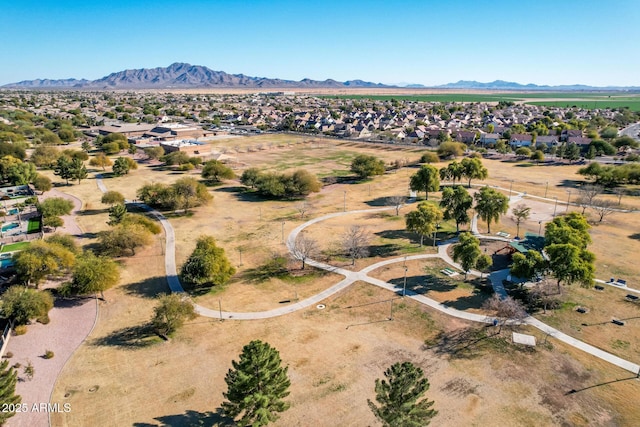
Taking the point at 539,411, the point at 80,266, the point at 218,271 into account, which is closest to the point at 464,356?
the point at 539,411

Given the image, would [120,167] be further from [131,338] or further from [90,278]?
[131,338]

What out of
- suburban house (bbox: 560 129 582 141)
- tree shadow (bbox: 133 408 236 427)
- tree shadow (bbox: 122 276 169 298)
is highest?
suburban house (bbox: 560 129 582 141)

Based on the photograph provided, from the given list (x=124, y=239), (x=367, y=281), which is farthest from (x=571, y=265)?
(x=124, y=239)

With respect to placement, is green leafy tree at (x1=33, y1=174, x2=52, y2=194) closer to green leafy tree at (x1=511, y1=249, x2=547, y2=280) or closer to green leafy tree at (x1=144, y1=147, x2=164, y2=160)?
green leafy tree at (x1=144, y1=147, x2=164, y2=160)

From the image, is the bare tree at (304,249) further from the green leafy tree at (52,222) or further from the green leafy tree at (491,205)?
the green leafy tree at (52,222)

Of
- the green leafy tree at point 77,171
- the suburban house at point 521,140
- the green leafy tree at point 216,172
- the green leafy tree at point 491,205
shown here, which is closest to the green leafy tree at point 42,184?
the green leafy tree at point 77,171

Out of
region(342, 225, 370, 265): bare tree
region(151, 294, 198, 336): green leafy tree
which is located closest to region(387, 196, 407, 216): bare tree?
region(342, 225, 370, 265): bare tree
